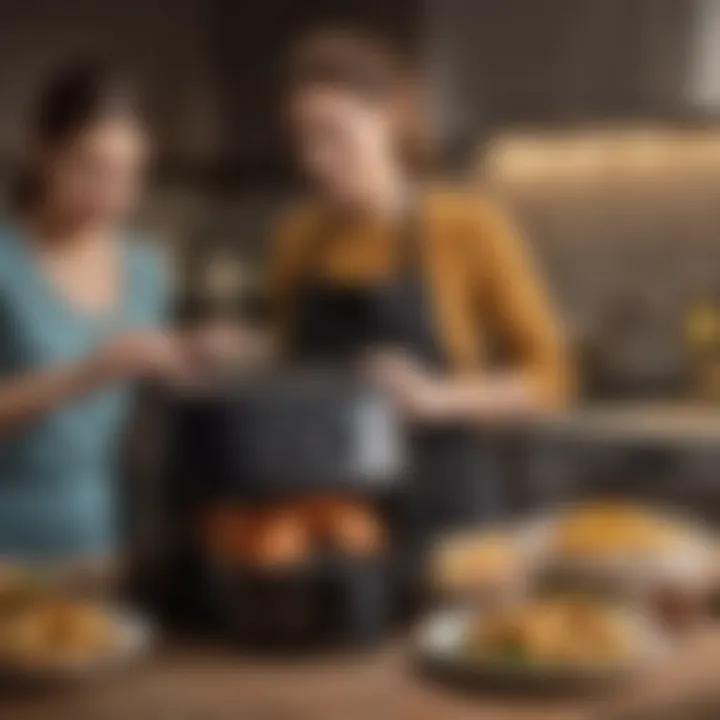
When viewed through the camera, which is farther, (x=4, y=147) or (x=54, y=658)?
(x=4, y=147)

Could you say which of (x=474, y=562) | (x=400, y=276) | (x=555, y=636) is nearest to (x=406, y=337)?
(x=400, y=276)

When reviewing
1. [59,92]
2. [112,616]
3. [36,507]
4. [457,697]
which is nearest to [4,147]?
[59,92]

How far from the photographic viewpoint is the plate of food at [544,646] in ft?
1.69

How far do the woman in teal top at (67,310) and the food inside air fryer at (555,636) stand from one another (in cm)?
27

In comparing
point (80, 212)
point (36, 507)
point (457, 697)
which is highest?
point (80, 212)

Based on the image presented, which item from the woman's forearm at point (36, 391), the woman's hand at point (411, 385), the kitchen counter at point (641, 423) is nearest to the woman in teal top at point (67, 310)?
the woman's forearm at point (36, 391)

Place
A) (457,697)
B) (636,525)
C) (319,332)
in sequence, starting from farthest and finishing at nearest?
(319,332), (636,525), (457,697)

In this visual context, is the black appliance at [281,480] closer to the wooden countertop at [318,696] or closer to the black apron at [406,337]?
the wooden countertop at [318,696]

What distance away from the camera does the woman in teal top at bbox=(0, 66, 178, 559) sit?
0.75m

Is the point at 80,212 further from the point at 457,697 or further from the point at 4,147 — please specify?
the point at 457,697

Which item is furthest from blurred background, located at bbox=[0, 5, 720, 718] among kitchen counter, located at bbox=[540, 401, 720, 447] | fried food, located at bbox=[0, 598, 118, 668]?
fried food, located at bbox=[0, 598, 118, 668]

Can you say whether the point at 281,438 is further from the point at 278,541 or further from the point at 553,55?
the point at 553,55

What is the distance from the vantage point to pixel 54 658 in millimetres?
536

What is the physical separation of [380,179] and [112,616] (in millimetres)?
292
